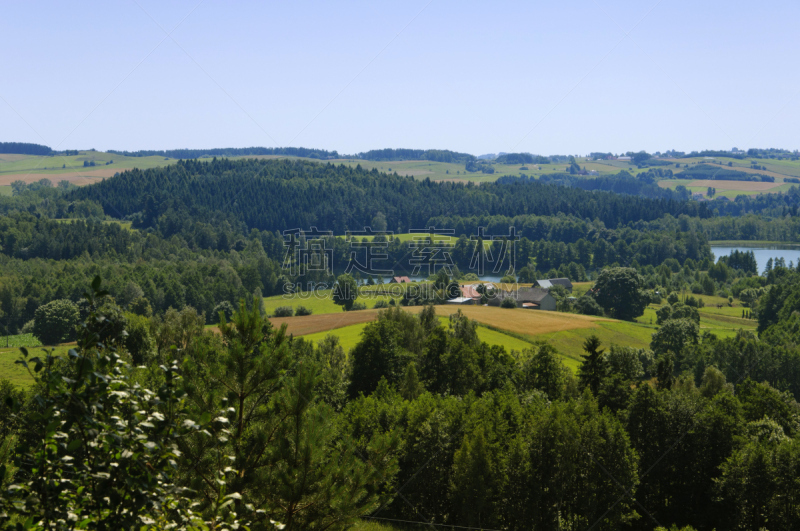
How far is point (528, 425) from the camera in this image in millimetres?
24562

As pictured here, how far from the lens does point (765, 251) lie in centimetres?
16938

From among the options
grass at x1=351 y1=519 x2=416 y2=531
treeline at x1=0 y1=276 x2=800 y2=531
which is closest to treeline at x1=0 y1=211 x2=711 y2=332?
treeline at x1=0 y1=276 x2=800 y2=531

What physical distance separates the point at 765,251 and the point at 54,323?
586 ft

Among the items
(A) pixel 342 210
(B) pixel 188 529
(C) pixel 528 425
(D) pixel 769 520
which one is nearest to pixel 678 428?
(D) pixel 769 520

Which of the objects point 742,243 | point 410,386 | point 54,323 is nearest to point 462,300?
point 410,386

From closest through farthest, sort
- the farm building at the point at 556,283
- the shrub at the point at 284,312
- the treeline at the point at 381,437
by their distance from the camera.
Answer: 1. the treeline at the point at 381,437
2. the shrub at the point at 284,312
3. the farm building at the point at 556,283

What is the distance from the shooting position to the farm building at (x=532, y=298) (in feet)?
295

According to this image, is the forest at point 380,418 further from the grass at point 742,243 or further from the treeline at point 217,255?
the grass at point 742,243

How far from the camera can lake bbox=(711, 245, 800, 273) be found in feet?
516

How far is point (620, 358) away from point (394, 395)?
54.7 feet

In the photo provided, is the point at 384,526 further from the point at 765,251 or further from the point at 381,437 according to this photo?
the point at 765,251

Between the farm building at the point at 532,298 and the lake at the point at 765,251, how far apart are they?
8643 cm

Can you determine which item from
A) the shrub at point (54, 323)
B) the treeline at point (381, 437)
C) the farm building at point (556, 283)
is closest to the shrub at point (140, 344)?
the treeline at point (381, 437)

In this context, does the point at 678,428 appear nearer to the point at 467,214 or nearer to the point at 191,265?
the point at 191,265
